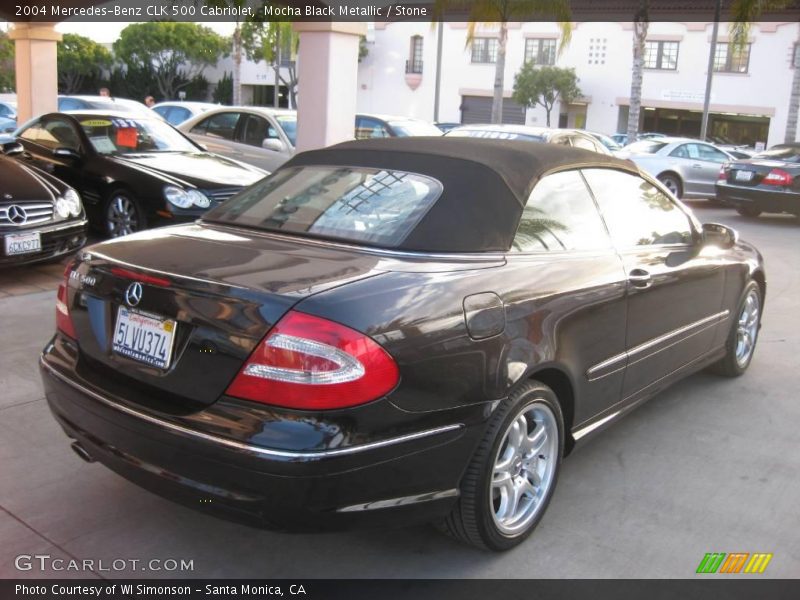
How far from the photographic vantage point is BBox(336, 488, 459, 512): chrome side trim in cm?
267

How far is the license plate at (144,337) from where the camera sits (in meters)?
2.81

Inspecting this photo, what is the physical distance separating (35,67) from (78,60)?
44.2 meters

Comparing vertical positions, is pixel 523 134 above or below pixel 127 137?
above

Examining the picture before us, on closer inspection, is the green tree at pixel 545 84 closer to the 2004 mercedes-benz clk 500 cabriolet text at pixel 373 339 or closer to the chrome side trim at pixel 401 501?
the 2004 mercedes-benz clk 500 cabriolet text at pixel 373 339

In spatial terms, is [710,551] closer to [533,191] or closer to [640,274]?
[640,274]

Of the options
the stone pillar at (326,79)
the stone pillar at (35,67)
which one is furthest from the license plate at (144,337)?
the stone pillar at (35,67)

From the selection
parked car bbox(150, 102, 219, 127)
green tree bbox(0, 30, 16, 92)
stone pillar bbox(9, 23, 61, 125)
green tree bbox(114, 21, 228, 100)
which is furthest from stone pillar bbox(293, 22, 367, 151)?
green tree bbox(114, 21, 228, 100)

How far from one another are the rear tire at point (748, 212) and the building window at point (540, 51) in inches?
1192

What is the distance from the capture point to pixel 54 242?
274 inches

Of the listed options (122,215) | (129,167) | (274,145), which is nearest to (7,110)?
(274,145)

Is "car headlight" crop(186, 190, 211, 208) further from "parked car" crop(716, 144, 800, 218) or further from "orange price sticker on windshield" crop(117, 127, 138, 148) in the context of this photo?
"parked car" crop(716, 144, 800, 218)

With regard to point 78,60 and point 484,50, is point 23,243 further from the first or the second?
point 78,60

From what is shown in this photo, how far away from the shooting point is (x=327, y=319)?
261 centimetres

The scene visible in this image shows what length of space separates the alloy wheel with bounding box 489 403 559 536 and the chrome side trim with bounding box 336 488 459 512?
246 millimetres
